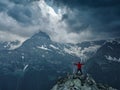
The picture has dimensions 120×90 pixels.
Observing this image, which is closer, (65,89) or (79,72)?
(65,89)

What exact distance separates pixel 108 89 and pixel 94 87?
13749 mm

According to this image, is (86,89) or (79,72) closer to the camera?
(86,89)

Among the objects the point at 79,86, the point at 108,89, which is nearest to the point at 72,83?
the point at 79,86

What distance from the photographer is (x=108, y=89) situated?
156m

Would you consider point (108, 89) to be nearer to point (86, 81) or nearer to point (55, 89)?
point (86, 81)

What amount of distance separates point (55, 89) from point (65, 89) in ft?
18.5

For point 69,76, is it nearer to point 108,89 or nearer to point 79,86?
point 79,86

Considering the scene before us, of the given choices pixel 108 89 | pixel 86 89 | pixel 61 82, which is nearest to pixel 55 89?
pixel 61 82

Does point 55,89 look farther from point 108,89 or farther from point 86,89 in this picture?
point 108,89

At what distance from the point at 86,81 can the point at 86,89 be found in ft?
20.7

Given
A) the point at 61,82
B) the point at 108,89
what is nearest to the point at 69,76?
the point at 61,82

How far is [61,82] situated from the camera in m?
147

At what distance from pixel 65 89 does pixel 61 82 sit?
7099mm

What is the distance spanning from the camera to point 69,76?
150 m
